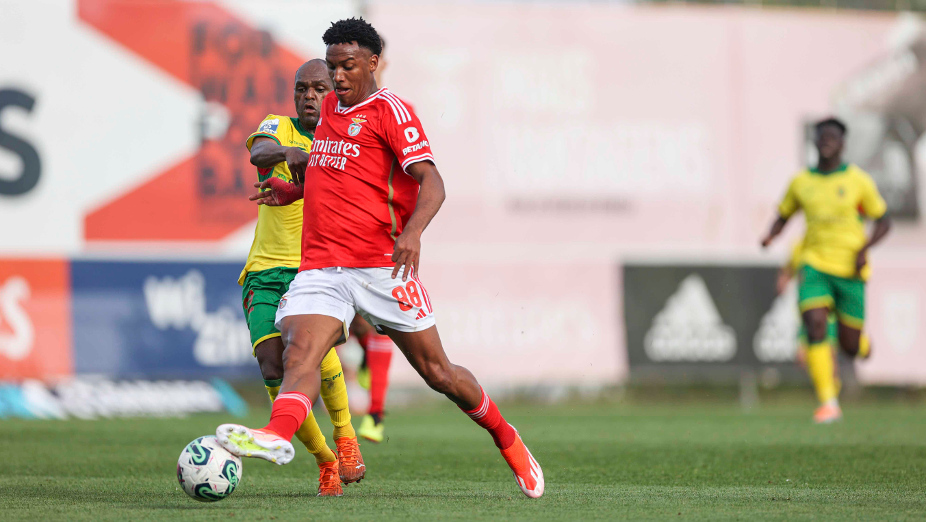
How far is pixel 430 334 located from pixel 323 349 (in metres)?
0.51

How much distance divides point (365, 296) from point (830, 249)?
296 inches

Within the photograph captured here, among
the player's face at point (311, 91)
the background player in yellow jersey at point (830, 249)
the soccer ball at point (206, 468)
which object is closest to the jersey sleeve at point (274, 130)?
the player's face at point (311, 91)

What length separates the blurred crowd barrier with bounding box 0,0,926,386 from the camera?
14625mm

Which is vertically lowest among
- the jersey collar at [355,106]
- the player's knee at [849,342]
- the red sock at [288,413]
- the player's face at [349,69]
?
the player's knee at [849,342]

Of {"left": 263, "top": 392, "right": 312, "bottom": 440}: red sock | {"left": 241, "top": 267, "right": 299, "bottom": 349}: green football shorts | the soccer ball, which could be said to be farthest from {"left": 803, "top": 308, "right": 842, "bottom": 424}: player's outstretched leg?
the soccer ball

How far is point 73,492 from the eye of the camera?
5.95m

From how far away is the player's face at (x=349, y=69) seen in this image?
5566 millimetres

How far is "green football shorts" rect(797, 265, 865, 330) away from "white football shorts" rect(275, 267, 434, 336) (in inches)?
284

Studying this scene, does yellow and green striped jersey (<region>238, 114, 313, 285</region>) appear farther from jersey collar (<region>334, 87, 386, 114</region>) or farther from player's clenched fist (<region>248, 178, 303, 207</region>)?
jersey collar (<region>334, 87, 386, 114</region>)

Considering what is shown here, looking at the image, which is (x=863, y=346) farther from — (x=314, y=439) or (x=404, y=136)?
(x=404, y=136)

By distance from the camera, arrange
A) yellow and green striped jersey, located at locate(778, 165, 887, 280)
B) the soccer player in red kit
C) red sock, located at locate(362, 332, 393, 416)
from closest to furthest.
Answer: the soccer player in red kit
red sock, located at locate(362, 332, 393, 416)
yellow and green striped jersey, located at locate(778, 165, 887, 280)

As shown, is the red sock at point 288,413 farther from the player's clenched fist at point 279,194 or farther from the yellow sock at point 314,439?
the player's clenched fist at point 279,194

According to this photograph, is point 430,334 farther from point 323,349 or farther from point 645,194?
point 645,194

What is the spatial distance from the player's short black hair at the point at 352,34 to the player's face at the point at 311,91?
0.78 meters
